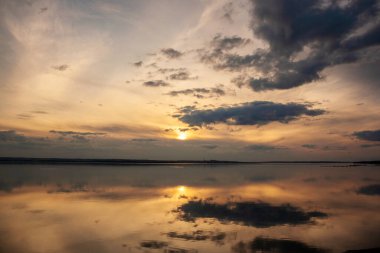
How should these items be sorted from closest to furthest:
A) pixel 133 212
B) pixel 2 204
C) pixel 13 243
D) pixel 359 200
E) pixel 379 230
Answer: pixel 13 243, pixel 379 230, pixel 133 212, pixel 2 204, pixel 359 200

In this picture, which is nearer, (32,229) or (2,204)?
(32,229)

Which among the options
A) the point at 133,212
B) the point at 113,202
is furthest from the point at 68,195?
the point at 133,212

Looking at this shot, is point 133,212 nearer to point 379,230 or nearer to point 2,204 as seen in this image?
point 2,204

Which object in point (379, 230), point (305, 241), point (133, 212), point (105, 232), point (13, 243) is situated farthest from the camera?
point (133, 212)

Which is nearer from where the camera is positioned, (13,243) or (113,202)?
(13,243)

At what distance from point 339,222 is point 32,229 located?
1864 centimetres

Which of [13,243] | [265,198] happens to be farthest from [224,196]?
[13,243]

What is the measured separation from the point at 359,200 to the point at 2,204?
31341 millimetres

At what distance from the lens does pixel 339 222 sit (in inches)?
849

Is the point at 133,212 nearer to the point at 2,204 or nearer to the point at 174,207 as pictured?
the point at 174,207

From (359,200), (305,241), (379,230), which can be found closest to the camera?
(305,241)

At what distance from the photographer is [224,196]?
110ft

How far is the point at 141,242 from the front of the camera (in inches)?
639

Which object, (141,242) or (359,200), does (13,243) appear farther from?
(359,200)
